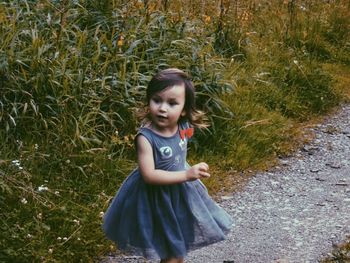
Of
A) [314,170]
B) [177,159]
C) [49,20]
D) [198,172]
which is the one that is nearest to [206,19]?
[49,20]

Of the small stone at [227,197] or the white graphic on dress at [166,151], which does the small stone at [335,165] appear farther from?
the white graphic on dress at [166,151]

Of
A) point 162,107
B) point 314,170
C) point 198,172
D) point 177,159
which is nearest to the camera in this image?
point 198,172

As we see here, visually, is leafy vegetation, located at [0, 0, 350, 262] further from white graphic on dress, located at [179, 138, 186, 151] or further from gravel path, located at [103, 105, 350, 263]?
white graphic on dress, located at [179, 138, 186, 151]

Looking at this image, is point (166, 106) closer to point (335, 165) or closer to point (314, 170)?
point (314, 170)

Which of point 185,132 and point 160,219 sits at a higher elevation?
point 185,132

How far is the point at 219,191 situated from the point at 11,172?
155cm

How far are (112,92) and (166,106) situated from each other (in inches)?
71.5

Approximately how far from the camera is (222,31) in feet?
21.5

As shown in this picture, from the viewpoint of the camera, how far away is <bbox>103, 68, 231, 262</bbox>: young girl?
10.8 feet

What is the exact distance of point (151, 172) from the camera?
3240 millimetres

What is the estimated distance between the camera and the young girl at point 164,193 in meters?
3.29

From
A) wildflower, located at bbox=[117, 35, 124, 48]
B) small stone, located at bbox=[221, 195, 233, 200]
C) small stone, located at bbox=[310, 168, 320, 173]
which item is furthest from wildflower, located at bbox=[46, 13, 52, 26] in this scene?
small stone, located at bbox=[310, 168, 320, 173]

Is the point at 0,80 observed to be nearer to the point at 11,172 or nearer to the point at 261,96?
the point at 11,172

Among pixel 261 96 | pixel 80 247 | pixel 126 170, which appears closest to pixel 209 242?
pixel 80 247
